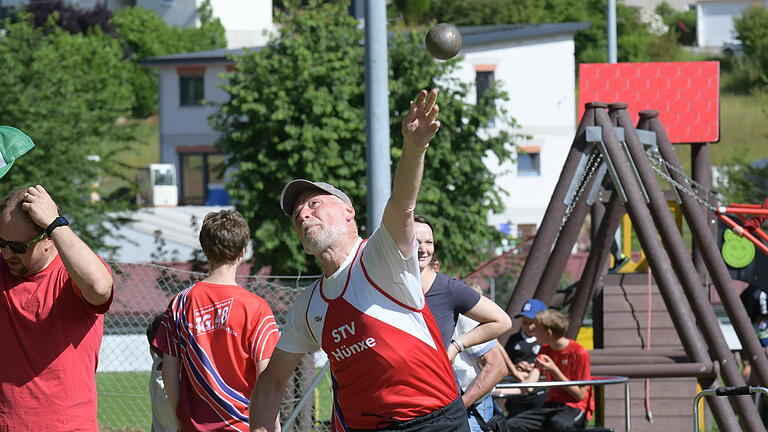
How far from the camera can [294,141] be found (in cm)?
2041

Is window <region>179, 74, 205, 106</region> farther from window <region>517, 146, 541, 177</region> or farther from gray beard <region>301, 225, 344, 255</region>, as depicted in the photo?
gray beard <region>301, 225, 344, 255</region>

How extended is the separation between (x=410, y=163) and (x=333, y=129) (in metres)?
16.8

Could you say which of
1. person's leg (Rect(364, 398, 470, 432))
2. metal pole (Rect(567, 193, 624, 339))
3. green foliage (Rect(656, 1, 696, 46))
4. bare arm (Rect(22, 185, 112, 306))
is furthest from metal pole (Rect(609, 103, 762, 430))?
green foliage (Rect(656, 1, 696, 46))

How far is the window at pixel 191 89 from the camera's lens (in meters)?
49.2

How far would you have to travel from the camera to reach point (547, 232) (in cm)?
961

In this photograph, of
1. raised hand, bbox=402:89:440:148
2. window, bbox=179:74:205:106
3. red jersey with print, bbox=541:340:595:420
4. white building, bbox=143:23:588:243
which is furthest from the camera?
window, bbox=179:74:205:106

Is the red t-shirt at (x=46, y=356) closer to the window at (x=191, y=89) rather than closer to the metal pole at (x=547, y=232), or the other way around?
the metal pole at (x=547, y=232)

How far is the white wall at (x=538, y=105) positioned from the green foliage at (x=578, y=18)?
22254 mm

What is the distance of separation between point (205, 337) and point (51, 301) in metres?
0.89

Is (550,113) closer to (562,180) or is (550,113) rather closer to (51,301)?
(562,180)

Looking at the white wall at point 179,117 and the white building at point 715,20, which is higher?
the white building at point 715,20

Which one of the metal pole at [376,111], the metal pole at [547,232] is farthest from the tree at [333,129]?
the metal pole at [376,111]

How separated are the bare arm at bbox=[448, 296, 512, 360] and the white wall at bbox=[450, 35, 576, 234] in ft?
125

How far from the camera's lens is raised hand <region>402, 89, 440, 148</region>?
3.81 meters
